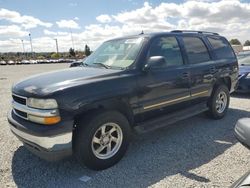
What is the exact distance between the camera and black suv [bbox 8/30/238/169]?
121 inches

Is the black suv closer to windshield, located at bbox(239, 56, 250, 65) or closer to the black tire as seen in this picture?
the black tire

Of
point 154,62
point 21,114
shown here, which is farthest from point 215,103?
point 21,114

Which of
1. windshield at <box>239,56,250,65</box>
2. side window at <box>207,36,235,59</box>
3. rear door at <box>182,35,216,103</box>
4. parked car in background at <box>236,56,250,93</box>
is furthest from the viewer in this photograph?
windshield at <box>239,56,250,65</box>

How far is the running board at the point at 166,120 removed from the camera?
3969 millimetres

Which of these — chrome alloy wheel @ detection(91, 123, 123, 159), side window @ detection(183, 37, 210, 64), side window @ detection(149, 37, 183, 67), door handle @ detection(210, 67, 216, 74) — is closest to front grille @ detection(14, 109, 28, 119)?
chrome alloy wheel @ detection(91, 123, 123, 159)

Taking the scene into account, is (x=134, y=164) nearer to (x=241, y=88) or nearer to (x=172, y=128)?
(x=172, y=128)

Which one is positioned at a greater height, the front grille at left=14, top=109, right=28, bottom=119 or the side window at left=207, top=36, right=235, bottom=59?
the side window at left=207, top=36, right=235, bottom=59

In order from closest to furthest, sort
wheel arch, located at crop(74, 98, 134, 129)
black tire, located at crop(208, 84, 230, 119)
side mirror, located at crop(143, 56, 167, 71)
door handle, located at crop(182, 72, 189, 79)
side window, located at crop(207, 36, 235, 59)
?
wheel arch, located at crop(74, 98, 134, 129)
side mirror, located at crop(143, 56, 167, 71)
door handle, located at crop(182, 72, 189, 79)
black tire, located at crop(208, 84, 230, 119)
side window, located at crop(207, 36, 235, 59)

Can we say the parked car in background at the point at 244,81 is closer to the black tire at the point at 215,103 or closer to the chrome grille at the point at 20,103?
the black tire at the point at 215,103

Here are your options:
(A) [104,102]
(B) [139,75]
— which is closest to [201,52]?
(B) [139,75]

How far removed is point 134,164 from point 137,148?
585mm

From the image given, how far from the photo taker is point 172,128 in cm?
517

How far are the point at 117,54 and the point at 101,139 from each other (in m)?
1.55

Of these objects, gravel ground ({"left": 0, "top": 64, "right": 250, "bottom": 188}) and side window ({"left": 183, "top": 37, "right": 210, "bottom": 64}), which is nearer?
gravel ground ({"left": 0, "top": 64, "right": 250, "bottom": 188})
